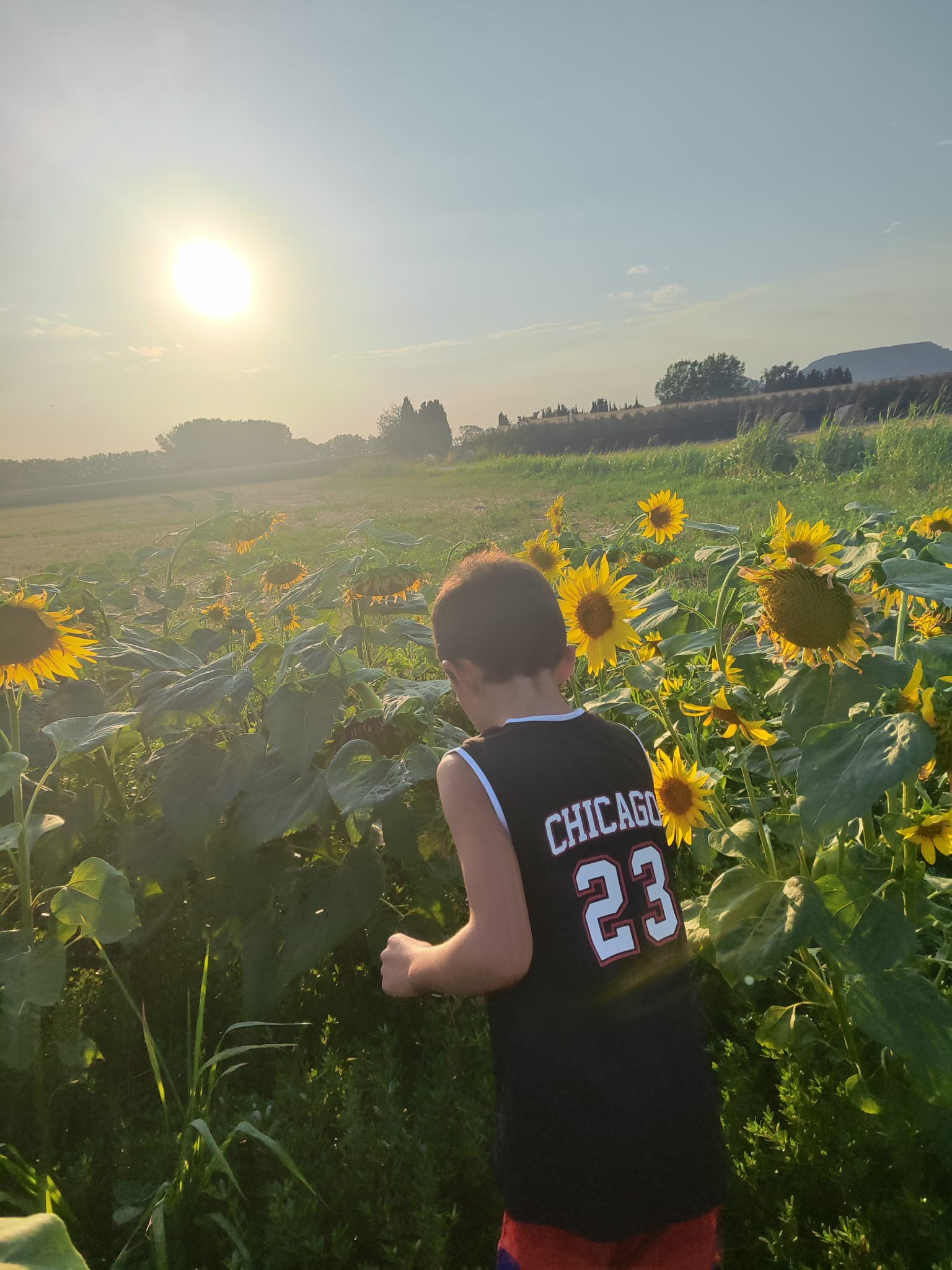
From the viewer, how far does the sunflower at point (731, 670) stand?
162cm

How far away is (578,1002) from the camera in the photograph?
1251mm

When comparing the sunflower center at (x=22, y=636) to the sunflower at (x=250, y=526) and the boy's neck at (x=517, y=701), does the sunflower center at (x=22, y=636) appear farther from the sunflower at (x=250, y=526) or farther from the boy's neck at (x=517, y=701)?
the boy's neck at (x=517, y=701)

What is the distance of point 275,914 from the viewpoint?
202 centimetres

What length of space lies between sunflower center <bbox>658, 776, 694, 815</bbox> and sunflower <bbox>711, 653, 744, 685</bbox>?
28 cm

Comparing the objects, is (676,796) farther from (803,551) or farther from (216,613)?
(216,613)

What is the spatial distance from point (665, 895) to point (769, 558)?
67cm

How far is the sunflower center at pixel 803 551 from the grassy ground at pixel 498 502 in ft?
8.22

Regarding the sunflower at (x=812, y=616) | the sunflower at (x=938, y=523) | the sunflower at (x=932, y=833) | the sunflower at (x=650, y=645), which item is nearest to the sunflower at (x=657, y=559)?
the sunflower at (x=650, y=645)

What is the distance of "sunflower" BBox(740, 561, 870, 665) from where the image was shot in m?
1.28

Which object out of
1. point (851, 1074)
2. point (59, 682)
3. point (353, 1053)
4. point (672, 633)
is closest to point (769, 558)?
point (672, 633)

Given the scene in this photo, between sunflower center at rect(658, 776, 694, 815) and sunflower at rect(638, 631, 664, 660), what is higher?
sunflower at rect(638, 631, 664, 660)

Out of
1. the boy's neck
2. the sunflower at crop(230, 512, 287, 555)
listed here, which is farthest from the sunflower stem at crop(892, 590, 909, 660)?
the sunflower at crop(230, 512, 287, 555)

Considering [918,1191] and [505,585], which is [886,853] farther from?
[505,585]

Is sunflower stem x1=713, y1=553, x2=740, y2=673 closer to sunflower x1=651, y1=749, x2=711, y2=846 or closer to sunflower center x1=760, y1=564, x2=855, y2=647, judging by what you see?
sunflower center x1=760, y1=564, x2=855, y2=647
